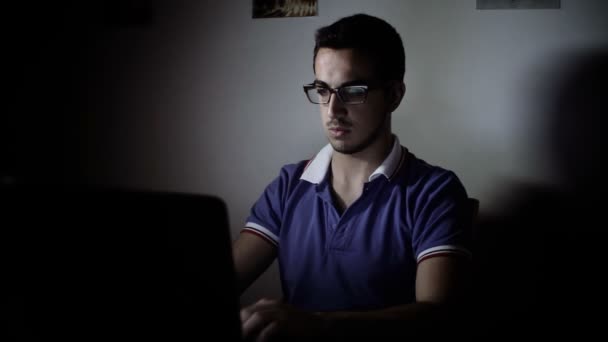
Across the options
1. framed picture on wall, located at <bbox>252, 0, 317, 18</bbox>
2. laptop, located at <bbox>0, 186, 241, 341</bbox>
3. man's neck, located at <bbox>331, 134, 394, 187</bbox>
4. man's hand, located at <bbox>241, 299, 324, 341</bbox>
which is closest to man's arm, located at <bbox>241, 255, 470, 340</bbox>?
man's hand, located at <bbox>241, 299, 324, 341</bbox>

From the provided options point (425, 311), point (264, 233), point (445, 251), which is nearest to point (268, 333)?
point (425, 311)

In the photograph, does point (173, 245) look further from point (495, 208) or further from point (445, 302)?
point (495, 208)

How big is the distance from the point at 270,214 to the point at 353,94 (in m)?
0.43

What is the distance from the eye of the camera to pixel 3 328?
16.0 inches

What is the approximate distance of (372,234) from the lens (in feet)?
3.61

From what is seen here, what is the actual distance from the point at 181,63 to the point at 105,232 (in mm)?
1255

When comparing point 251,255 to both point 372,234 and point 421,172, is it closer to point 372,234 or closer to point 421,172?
point 372,234

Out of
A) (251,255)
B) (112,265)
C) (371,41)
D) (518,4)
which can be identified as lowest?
(251,255)

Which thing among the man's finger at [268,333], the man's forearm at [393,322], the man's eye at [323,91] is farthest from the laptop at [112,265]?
the man's eye at [323,91]

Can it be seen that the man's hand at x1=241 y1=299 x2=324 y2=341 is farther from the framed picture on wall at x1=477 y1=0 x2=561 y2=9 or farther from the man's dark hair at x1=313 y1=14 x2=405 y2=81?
the framed picture on wall at x1=477 y1=0 x2=561 y2=9

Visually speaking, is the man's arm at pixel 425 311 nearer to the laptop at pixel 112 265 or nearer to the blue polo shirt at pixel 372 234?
the blue polo shirt at pixel 372 234

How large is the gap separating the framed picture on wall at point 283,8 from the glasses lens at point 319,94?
1.23ft

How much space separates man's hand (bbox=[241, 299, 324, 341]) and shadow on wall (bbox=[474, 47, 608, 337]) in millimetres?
831

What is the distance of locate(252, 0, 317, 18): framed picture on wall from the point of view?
1.42 m
